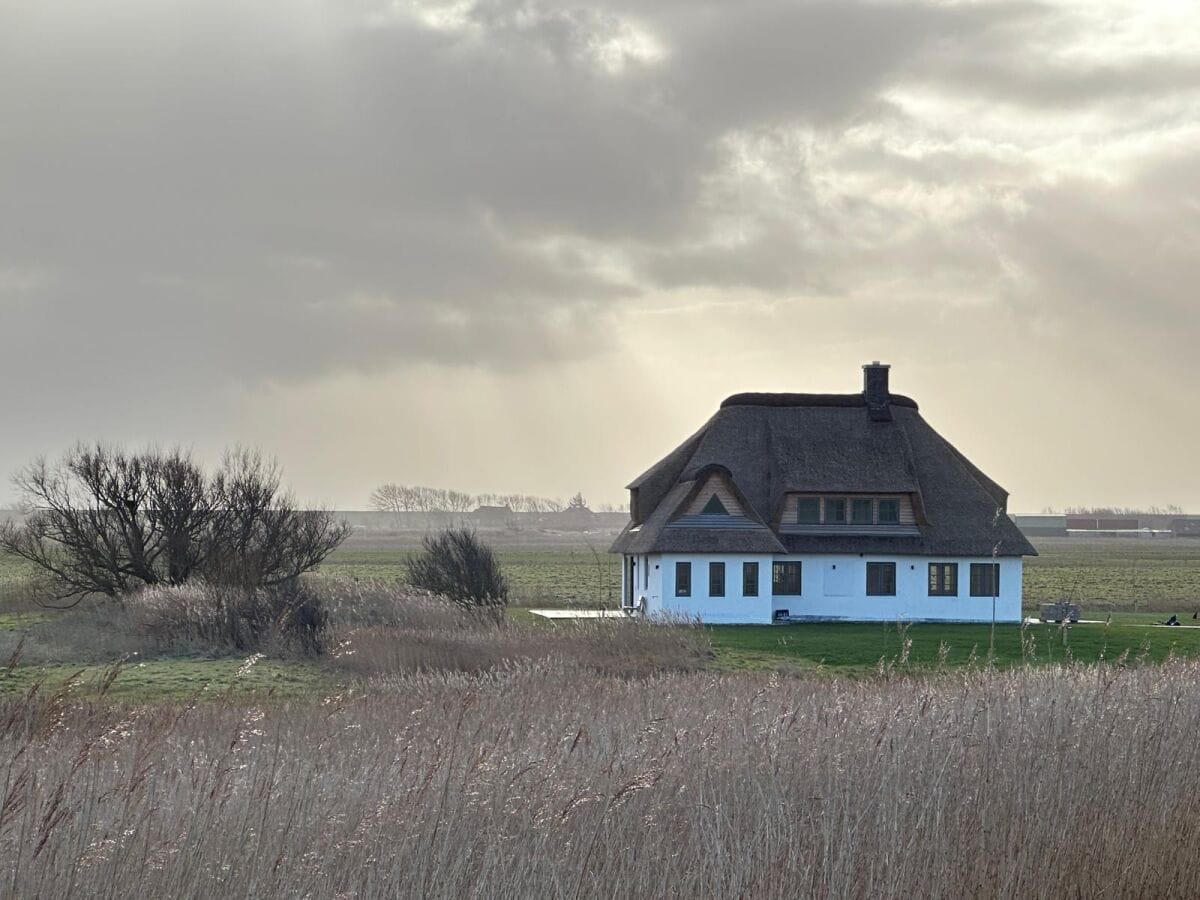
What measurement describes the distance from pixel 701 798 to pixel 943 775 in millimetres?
1723

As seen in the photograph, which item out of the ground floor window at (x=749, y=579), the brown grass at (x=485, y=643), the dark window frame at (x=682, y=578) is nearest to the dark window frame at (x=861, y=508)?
the ground floor window at (x=749, y=579)

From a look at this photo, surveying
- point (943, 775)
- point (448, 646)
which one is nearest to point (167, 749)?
point (943, 775)

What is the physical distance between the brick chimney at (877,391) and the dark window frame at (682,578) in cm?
920

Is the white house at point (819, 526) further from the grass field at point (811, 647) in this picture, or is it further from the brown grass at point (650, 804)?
the brown grass at point (650, 804)

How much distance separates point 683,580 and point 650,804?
34.2 m

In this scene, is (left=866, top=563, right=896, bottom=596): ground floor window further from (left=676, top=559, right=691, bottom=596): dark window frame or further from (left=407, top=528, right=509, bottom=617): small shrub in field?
(left=407, top=528, right=509, bottom=617): small shrub in field

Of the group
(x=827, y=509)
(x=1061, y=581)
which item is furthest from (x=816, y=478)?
(x=1061, y=581)

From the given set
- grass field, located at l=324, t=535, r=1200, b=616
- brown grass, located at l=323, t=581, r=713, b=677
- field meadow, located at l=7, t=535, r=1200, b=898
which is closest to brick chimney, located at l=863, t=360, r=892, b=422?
grass field, located at l=324, t=535, r=1200, b=616

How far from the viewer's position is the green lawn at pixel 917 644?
92.9 ft

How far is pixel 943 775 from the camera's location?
9.03 meters

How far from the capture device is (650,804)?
827cm

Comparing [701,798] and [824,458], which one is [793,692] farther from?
[824,458]

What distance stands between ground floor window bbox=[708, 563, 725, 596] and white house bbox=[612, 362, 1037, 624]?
4 centimetres

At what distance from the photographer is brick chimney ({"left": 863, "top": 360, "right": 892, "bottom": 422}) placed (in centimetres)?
4706
